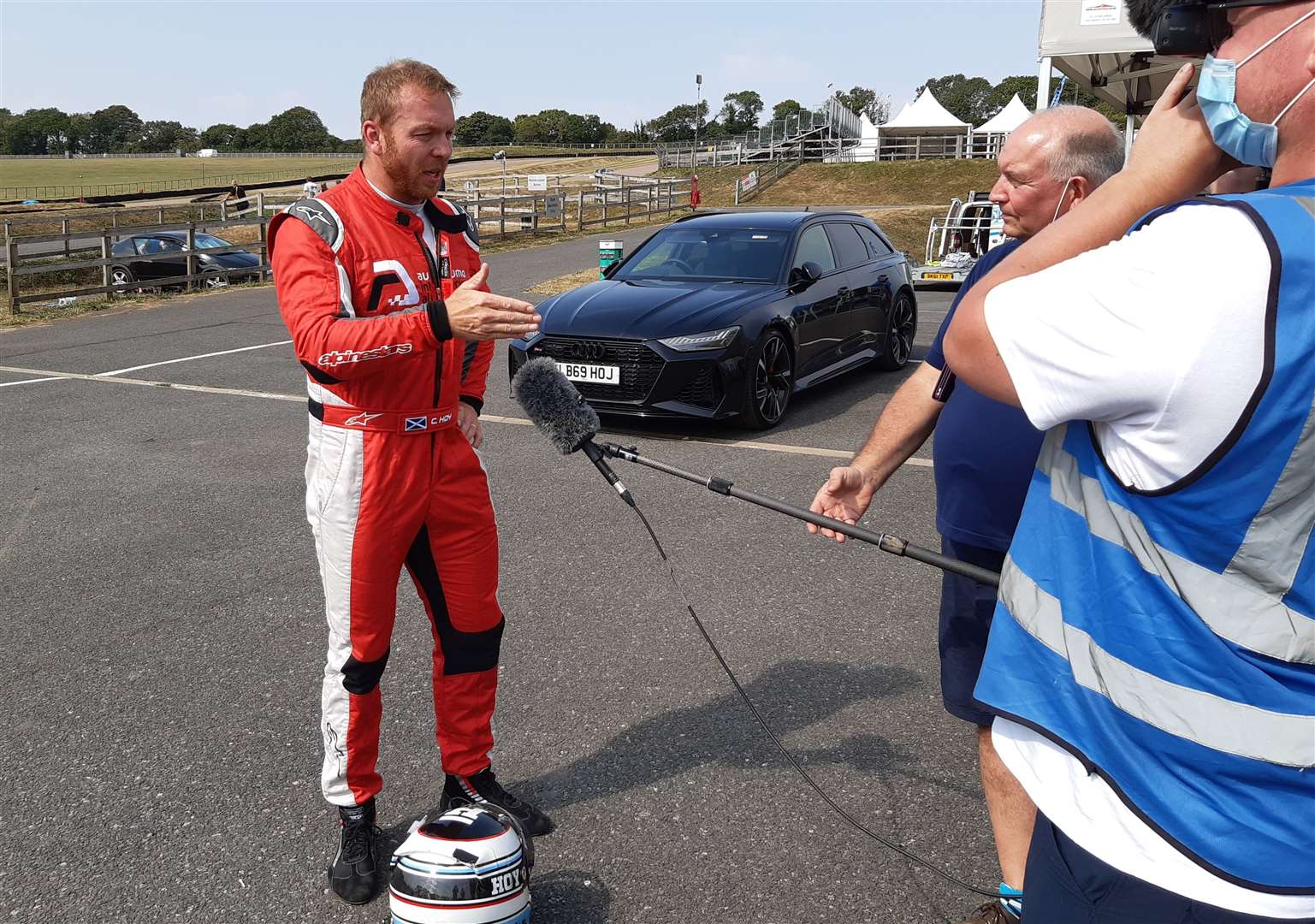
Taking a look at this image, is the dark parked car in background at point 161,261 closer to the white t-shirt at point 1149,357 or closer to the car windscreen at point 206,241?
the car windscreen at point 206,241

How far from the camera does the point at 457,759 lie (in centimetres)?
315

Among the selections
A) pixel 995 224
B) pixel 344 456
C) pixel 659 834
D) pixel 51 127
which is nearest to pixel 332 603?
pixel 344 456

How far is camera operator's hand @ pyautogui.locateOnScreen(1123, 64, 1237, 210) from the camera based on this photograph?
1359 mm

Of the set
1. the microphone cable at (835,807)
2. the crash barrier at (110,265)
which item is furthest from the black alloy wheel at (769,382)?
the crash barrier at (110,265)

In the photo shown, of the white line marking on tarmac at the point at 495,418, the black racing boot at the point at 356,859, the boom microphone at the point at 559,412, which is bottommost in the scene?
the black racing boot at the point at 356,859

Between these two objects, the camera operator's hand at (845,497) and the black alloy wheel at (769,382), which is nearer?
the camera operator's hand at (845,497)

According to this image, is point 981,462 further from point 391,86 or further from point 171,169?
point 171,169

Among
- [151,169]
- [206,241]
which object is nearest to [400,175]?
[206,241]

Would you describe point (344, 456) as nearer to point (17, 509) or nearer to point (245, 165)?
point (17, 509)

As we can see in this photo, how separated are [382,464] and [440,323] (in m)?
0.46

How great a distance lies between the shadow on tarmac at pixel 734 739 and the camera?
3.45 metres

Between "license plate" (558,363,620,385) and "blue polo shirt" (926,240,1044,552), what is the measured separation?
5372 millimetres

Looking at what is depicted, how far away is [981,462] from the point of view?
8.49 ft

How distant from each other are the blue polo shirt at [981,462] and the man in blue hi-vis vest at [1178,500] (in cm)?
112
